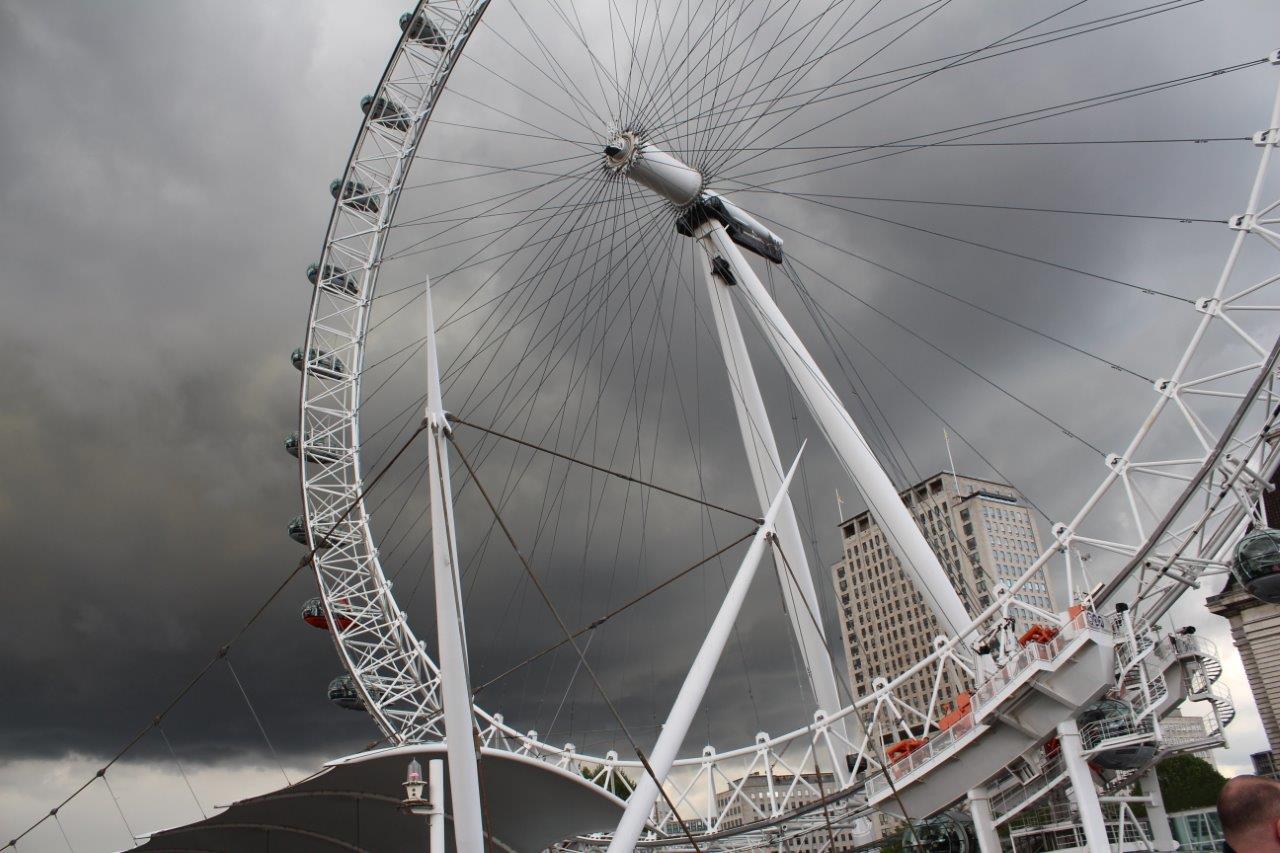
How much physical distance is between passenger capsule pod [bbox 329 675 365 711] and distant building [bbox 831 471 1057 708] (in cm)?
11246

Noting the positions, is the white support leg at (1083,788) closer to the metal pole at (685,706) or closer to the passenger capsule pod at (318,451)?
the metal pole at (685,706)

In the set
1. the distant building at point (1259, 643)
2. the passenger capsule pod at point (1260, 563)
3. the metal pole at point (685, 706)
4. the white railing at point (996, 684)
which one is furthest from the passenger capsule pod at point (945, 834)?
the distant building at point (1259, 643)

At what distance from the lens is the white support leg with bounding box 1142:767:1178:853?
25.4m

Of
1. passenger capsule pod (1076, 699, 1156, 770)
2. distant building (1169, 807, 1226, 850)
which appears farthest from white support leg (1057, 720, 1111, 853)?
distant building (1169, 807, 1226, 850)

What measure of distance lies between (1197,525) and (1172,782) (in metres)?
45.5

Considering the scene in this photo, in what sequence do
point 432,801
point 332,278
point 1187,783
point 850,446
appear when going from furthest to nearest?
point 1187,783 → point 332,278 → point 850,446 → point 432,801

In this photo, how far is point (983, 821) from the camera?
25453 mm

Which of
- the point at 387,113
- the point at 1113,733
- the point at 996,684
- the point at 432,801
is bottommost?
the point at 432,801

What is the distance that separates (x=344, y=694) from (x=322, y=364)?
46.9 ft

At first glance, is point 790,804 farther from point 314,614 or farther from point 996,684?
point 996,684

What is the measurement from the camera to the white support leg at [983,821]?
81.8ft

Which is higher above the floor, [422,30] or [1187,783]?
[422,30]

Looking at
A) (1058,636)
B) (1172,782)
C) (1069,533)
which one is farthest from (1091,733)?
(1172,782)

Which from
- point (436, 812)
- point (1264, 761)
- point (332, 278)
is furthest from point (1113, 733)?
point (332, 278)
